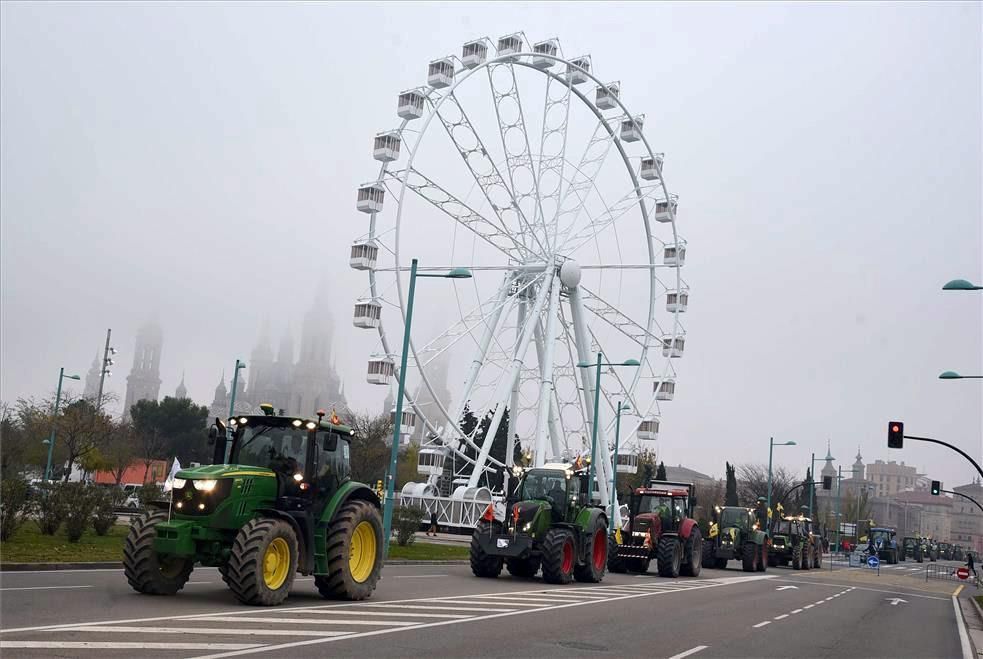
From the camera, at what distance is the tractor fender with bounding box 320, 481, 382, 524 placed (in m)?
14.9

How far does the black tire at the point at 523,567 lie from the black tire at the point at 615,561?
6.39 metres

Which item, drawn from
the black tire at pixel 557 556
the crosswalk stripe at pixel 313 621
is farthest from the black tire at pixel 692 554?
the crosswalk stripe at pixel 313 621

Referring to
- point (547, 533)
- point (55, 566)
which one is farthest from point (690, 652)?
point (55, 566)

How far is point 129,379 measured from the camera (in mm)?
151125

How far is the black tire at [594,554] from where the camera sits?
2375 cm

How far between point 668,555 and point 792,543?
1792 centimetres

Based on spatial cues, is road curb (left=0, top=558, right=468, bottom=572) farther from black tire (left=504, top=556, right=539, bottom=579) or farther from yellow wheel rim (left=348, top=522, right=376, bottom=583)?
black tire (left=504, top=556, right=539, bottom=579)

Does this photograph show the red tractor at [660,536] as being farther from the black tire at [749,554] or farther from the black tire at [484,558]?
the black tire at [749,554]

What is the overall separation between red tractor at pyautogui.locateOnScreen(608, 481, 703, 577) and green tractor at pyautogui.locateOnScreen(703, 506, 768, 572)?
727 cm

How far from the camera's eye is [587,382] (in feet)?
157

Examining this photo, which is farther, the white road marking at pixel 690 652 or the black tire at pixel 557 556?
the black tire at pixel 557 556

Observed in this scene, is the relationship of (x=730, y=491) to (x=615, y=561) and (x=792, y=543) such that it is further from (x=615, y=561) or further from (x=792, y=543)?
(x=615, y=561)

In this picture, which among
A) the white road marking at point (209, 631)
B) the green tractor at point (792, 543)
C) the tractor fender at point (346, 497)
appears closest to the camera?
the white road marking at point (209, 631)

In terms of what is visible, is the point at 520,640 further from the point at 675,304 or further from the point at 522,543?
the point at 675,304
